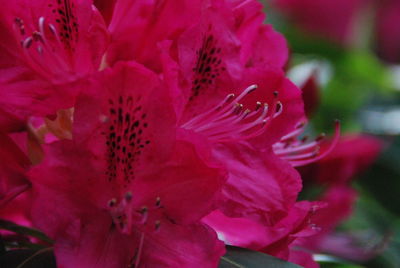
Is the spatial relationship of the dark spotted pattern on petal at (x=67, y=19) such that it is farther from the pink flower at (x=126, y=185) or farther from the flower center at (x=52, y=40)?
the pink flower at (x=126, y=185)

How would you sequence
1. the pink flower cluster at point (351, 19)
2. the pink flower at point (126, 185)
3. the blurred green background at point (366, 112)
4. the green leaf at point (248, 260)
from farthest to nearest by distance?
1. the pink flower cluster at point (351, 19)
2. the blurred green background at point (366, 112)
3. the green leaf at point (248, 260)
4. the pink flower at point (126, 185)

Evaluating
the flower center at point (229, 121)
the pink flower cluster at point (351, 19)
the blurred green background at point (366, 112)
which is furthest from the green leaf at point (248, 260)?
the pink flower cluster at point (351, 19)

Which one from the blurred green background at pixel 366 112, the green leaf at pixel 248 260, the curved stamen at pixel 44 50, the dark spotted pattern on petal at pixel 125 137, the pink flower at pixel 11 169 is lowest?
the blurred green background at pixel 366 112

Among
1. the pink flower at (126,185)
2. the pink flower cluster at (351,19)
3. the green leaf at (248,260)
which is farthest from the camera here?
the pink flower cluster at (351,19)

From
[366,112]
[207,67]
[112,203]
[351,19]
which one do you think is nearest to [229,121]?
[207,67]

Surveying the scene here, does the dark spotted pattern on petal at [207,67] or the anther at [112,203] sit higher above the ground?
the dark spotted pattern on petal at [207,67]

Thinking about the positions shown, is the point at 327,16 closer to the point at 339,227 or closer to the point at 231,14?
the point at 339,227

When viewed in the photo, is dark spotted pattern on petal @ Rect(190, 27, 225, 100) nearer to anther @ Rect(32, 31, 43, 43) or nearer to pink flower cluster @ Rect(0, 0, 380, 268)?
pink flower cluster @ Rect(0, 0, 380, 268)

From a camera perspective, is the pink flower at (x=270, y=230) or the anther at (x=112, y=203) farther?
the pink flower at (x=270, y=230)
